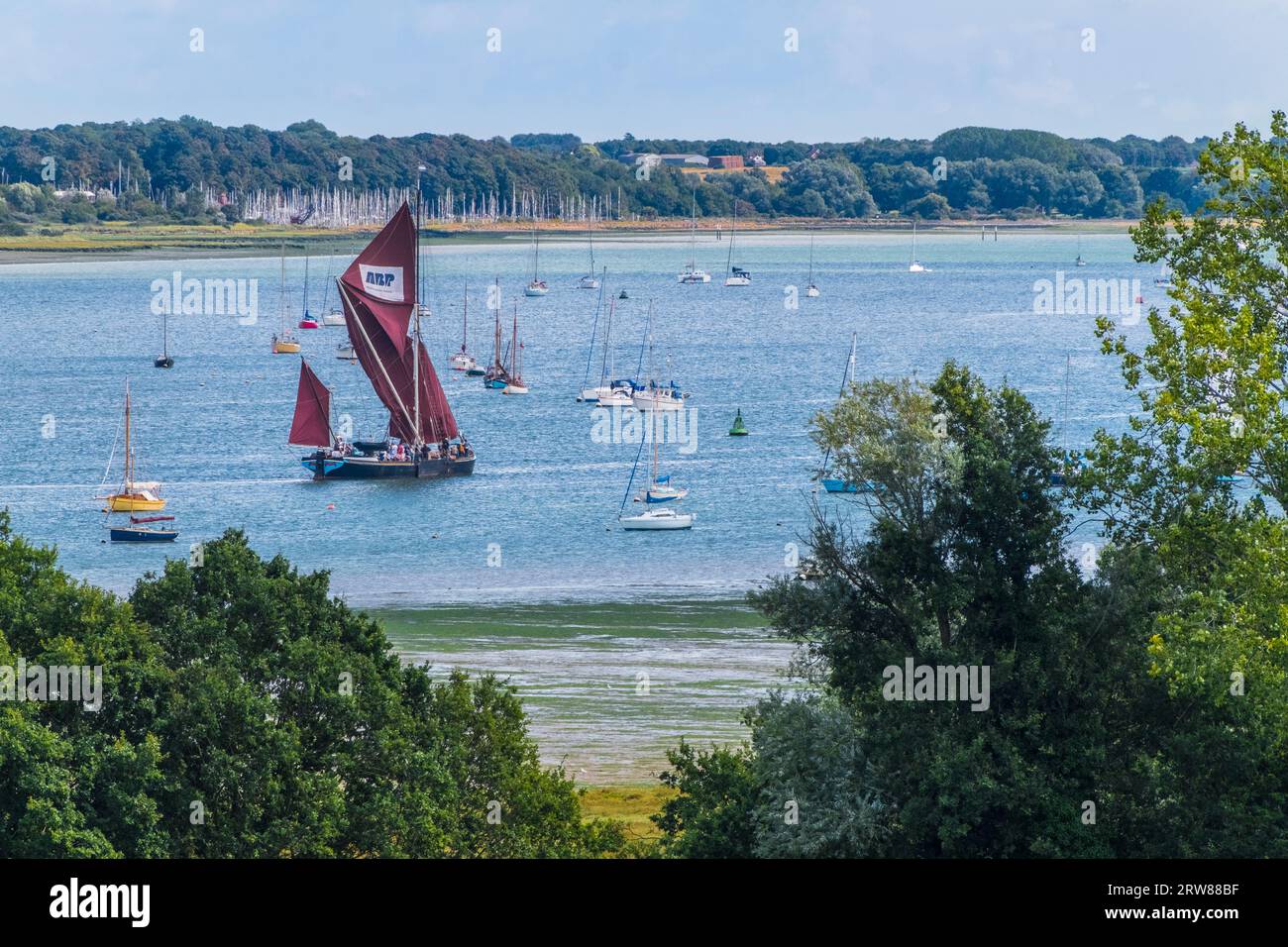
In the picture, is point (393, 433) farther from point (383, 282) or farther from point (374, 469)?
point (383, 282)

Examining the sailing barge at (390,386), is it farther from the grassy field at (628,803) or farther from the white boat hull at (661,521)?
the grassy field at (628,803)

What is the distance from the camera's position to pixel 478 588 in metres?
64.8

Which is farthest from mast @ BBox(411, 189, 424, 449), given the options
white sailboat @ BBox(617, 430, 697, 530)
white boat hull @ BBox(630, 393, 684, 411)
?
white boat hull @ BBox(630, 393, 684, 411)

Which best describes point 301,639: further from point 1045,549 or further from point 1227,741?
point 1227,741

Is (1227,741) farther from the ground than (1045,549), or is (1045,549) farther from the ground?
(1045,549)

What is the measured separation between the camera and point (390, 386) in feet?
287

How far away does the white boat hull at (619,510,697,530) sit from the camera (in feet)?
244

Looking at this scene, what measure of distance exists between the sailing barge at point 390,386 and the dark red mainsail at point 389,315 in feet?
0.17

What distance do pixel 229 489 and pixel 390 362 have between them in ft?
35.8

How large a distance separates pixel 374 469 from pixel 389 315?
→ 8929 millimetres

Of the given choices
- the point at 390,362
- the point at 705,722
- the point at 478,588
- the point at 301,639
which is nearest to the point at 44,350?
the point at 390,362
